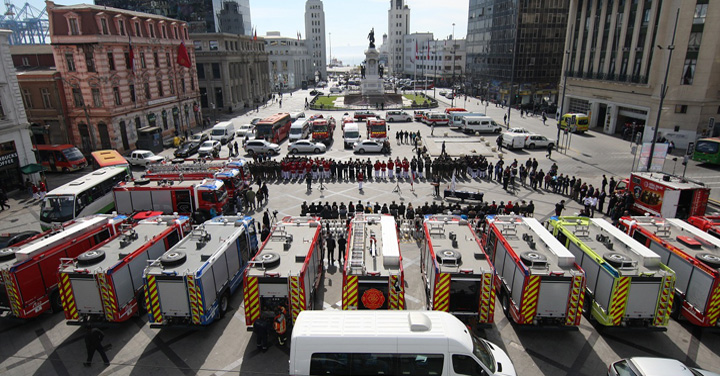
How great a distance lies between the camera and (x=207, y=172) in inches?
955

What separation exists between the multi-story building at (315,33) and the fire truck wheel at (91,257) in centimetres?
13349

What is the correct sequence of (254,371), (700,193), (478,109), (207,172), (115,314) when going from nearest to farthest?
(254,371), (115,314), (700,193), (207,172), (478,109)

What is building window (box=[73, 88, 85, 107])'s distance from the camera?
3781 cm

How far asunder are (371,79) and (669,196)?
205 feet

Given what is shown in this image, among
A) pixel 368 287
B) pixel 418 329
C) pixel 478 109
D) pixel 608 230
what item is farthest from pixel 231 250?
pixel 478 109

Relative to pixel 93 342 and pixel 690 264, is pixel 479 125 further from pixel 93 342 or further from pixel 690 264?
pixel 93 342

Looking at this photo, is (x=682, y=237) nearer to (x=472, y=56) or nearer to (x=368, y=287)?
(x=368, y=287)

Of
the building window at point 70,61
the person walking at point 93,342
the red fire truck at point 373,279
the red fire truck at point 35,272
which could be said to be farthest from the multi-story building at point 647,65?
the building window at point 70,61

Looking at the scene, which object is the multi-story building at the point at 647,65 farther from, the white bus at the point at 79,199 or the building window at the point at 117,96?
the building window at the point at 117,96

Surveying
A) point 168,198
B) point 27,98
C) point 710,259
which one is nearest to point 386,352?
point 710,259

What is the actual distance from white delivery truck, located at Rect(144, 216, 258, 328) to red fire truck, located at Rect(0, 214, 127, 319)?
4279 mm

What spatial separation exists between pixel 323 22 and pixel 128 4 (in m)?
80.8

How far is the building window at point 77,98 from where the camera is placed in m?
37.8

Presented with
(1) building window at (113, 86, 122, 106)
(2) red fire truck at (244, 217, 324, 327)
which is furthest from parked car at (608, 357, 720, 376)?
(1) building window at (113, 86, 122, 106)
